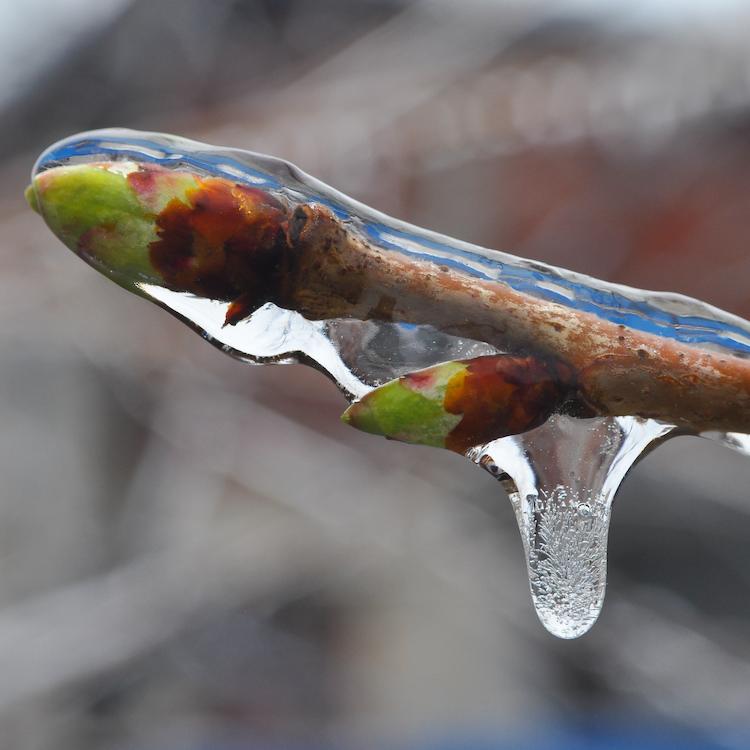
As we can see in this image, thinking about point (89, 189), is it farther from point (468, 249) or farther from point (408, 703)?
point (408, 703)

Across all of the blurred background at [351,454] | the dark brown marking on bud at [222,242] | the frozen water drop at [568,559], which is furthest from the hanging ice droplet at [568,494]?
the blurred background at [351,454]

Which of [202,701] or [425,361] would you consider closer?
[425,361]

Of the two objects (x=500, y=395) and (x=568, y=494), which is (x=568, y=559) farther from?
(x=500, y=395)

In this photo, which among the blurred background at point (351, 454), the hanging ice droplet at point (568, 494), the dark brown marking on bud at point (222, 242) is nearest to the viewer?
the dark brown marking on bud at point (222, 242)

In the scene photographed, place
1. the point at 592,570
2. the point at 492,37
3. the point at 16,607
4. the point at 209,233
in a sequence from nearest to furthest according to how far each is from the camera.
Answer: the point at 209,233, the point at 592,570, the point at 492,37, the point at 16,607

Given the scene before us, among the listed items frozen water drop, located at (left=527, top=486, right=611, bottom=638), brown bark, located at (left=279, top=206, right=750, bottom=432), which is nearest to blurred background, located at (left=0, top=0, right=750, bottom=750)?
frozen water drop, located at (left=527, top=486, right=611, bottom=638)

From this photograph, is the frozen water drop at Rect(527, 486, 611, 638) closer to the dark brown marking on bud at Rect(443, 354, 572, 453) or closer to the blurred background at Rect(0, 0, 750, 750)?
the dark brown marking on bud at Rect(443, 354, 572, 453)

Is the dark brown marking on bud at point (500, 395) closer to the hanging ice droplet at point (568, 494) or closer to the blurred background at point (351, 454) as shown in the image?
the hanging ice droplet at point (568, 494)

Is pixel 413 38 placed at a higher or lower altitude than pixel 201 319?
lower

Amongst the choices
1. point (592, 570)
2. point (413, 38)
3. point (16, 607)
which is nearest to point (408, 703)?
point (16, 607)
